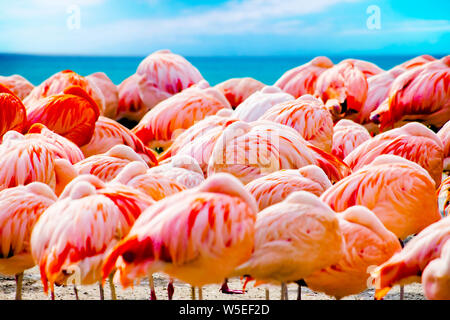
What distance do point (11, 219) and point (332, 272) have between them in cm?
120

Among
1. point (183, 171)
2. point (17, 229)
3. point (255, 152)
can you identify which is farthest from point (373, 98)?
point (17, 229)

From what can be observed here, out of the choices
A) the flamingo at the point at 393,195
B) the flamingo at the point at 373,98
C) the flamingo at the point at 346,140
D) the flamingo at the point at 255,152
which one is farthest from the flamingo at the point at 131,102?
the flamingo at the point at 393,195

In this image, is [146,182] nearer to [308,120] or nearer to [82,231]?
[82,231]

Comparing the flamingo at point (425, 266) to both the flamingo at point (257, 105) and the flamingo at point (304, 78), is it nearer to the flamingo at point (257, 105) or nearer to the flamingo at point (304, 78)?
the flamingo at point (257, 105)

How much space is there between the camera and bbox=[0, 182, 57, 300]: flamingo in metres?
2.59

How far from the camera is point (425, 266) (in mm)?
2188

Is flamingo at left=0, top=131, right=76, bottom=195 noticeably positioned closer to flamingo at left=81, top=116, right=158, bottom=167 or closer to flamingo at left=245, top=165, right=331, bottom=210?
flamingo at left=245, top=165, right=331, bottom=210

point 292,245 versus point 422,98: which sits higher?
point 292,245

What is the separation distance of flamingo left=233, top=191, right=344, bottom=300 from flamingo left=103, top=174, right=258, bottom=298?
0.06 metres

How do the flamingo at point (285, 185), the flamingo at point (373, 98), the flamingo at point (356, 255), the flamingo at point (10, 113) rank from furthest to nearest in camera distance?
the flamingo at point (373, 98)
the flamingo at point (10, 113)
the flamingo at point (285, 185)
the flamingo at point (356, 255)

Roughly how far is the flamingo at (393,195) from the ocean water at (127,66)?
10.1 feet

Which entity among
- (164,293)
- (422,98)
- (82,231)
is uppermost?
(82,231)

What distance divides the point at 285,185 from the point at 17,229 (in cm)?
112

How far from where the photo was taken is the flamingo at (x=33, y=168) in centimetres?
329
